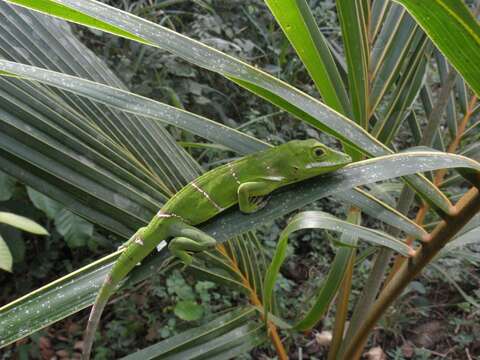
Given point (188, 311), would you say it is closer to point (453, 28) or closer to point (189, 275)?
point (189, 275)

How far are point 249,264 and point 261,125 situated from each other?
1986 millimetres

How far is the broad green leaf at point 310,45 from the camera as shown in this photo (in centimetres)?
90

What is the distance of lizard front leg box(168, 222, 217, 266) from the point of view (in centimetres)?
111

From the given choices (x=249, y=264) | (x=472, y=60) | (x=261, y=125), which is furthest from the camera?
(x=261, y=125)

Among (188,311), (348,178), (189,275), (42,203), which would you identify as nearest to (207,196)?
(348,178)

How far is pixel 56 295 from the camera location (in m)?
0.87

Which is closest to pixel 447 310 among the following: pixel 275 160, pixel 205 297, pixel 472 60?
pixel 205 297

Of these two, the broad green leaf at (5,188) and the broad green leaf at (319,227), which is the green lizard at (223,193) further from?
the broad green leaf at (5,188)

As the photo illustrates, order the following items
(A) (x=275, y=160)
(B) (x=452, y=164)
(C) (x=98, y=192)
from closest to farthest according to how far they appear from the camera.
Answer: (B) (x=452, y=164)
(C) (x=98, y=192)
(A) (x=275, y=160)

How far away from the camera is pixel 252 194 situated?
1.15 m

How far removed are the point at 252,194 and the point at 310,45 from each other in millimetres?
380

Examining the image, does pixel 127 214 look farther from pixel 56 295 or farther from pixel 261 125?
pixel 261 125

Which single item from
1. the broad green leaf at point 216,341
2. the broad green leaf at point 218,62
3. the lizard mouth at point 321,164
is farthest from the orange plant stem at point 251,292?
the broad green leaf at point 218,62

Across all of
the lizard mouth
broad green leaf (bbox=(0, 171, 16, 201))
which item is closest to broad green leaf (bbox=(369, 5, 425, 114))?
the lizard mouth
